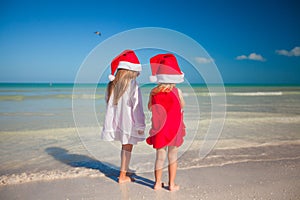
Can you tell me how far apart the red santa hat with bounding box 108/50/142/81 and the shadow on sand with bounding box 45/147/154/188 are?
1.38 m

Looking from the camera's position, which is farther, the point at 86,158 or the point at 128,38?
the point at 86,158

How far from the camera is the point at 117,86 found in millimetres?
3051

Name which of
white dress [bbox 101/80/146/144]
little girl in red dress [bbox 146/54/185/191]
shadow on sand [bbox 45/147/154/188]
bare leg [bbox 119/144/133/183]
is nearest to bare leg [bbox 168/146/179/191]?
little girl in red dress [bbox 146/54/185/191]

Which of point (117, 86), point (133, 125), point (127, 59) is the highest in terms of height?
point (127, 59)

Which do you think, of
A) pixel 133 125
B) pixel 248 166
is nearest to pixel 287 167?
pixel 248 166

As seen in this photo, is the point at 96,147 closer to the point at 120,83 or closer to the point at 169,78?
the point at 120,83

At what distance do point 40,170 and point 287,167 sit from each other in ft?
11.9

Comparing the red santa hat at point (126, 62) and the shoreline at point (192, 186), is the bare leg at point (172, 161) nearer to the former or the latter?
the shoreline at point (192, 186)

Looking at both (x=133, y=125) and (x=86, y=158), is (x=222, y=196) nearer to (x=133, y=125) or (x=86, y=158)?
(x=133, y=125)

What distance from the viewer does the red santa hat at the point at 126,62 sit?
3.07m

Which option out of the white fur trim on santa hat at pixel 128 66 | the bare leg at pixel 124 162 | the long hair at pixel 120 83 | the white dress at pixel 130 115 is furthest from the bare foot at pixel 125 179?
the white fur trim on santa hat at pixel 128 66

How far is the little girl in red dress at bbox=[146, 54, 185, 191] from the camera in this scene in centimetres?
274

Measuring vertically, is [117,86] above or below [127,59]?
below

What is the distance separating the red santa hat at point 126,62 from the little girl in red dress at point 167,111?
32cm
